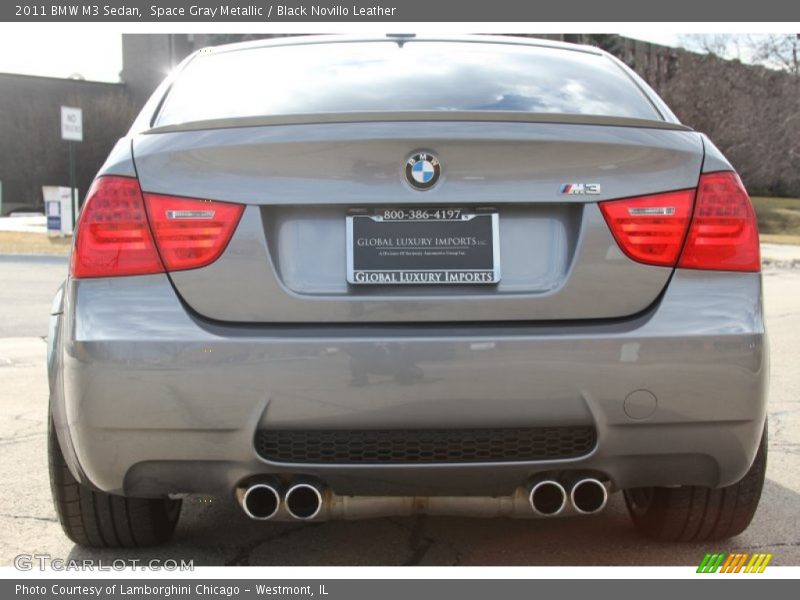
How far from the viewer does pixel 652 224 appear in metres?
2.69

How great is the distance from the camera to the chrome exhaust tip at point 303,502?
105 inches

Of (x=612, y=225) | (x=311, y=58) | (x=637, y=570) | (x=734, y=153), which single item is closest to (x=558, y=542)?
(x=637, y=570)

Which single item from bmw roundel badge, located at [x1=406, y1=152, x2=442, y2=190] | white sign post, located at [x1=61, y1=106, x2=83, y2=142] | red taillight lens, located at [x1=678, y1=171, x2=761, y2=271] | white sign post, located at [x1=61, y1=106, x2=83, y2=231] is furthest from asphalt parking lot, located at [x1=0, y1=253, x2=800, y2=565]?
white sign post, located at [x1=61, y1=106, x2=83, y2=142]

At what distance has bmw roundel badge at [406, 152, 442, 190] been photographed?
2.63 metres

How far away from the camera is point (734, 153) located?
51.8 metres

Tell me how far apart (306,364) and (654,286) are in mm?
939

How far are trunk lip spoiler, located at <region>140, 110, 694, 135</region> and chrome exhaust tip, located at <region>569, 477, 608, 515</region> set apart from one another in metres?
0.97

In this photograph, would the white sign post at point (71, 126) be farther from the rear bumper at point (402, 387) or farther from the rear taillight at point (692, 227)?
the rear taillight at point (692, 227)

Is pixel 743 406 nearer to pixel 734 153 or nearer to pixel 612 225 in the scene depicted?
pixel 612 225

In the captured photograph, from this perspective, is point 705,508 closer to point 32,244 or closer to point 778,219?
point 32,244

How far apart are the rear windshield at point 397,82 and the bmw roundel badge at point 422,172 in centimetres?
39

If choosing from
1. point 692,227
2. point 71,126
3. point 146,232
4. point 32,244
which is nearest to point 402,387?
point 146,232

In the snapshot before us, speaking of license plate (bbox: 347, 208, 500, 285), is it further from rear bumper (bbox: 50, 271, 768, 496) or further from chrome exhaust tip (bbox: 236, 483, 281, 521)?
chrome exhaust tip (bbox: 236, 483, 281, 521)

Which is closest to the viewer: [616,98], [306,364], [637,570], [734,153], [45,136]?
[306,364]
